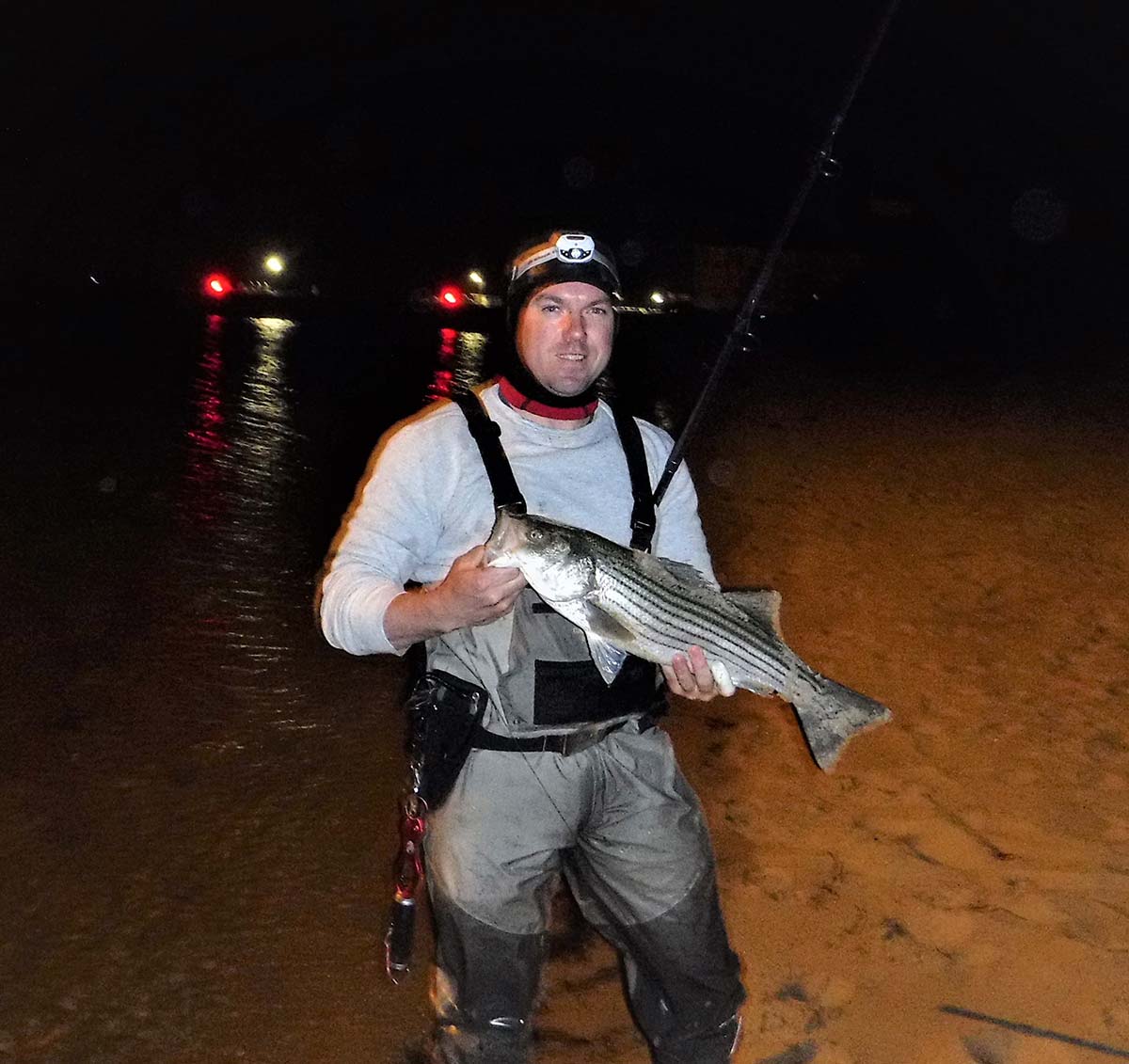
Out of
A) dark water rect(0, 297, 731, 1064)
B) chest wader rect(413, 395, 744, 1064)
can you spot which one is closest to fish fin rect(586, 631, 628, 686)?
chest wader rect(413, 395, 744, 1064)

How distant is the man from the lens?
3.11 metres

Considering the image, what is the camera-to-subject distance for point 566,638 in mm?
3238

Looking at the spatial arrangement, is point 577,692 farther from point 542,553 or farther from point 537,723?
point 542,553

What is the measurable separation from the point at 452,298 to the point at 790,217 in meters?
38.9

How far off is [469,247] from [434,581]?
5942cm

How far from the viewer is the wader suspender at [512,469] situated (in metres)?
3.09

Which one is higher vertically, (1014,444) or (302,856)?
(1014,444)

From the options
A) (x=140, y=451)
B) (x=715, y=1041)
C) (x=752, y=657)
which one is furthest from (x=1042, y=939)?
(x=140, y=451)

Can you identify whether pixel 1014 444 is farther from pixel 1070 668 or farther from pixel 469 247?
pixel 469 247

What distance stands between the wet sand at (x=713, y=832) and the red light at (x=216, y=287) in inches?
1260

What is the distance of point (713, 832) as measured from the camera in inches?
227

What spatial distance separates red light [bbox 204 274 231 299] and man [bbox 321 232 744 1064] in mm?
39210

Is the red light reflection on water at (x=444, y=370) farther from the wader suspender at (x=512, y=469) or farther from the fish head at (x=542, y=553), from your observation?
the fish head at (x=542, y=553)

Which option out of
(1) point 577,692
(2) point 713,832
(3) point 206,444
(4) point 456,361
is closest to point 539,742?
(1) point 577,692
